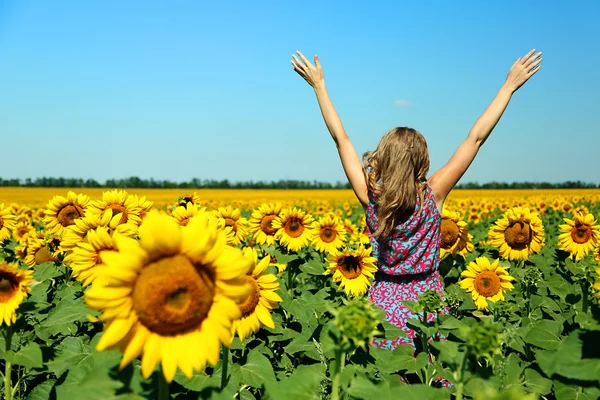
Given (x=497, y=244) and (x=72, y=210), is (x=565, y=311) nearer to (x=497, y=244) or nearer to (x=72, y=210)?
(x=497, y=244)

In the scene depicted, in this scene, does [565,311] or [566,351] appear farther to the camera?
[565,311]

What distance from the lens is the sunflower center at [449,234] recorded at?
7031 millimetres

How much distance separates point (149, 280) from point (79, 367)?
44.9 inches

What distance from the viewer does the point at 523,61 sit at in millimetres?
4520

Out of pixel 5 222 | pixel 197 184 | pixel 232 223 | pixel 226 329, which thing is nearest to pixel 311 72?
pixel 232 223

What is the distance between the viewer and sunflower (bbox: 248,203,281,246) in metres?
7.08

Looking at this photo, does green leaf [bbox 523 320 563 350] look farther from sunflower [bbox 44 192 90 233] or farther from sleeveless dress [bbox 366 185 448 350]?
sunflower [bbox 44 192 90 233]

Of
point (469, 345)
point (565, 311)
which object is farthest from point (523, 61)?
point (469, 345)

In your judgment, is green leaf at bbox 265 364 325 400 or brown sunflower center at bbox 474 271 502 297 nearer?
green leaf at bbox 265 364 325 400

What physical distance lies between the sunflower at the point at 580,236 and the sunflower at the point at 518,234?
0.34 meters

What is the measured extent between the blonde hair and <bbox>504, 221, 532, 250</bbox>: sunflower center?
10.5 feet

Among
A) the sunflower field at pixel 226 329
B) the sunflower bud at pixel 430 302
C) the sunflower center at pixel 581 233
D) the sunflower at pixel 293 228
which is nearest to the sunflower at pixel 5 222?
the sunflower field at pixel 226 329

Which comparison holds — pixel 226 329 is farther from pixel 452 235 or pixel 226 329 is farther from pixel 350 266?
pixel 452 235

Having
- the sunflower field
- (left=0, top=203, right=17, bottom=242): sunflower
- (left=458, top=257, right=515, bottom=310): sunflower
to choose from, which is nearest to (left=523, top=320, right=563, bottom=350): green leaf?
the sunflower field
